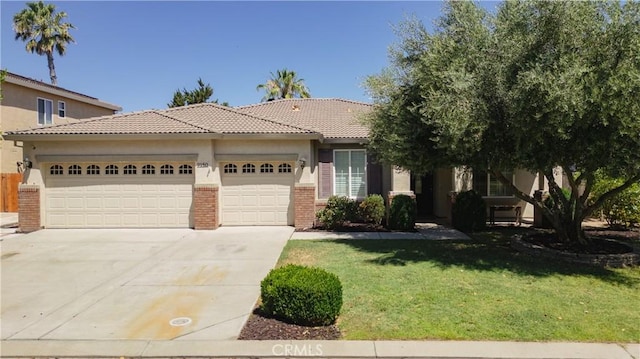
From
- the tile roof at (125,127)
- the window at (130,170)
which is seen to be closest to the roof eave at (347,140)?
the tile roof at (125,127)

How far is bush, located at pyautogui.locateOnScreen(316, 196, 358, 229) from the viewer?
13.8 m

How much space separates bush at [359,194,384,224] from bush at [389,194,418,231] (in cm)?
71

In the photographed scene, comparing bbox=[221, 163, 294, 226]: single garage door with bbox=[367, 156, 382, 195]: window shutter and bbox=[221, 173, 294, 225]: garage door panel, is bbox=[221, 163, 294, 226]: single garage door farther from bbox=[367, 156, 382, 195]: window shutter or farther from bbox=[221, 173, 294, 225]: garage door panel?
bbox=[367, 156, 382, 195]: window shutter

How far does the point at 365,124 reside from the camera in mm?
11695

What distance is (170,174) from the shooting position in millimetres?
14008

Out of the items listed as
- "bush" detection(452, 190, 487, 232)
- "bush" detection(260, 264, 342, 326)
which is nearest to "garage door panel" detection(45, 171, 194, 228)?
"bush" detection(260, 264, 342, 326)

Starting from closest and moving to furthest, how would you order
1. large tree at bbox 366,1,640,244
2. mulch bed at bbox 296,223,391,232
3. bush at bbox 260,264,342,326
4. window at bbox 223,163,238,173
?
1. bush at bbox 260,264,342,326
2. large tree at bbox 366,1,640,244
3. mulch bed at bbox 296,223,391,232
4. window at bbox 223,163,238,173

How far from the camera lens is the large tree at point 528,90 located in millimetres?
7156

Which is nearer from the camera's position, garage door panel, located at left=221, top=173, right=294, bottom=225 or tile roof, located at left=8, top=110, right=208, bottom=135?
tile roof, located at left=8, top=110, right=208, bottom=135

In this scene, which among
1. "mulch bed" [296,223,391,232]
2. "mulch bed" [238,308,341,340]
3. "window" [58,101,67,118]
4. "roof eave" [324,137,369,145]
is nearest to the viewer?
"mulch bed" [238,308,341,340]

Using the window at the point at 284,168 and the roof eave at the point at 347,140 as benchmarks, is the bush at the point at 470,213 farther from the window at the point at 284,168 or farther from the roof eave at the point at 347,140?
the window at the point at 284,168

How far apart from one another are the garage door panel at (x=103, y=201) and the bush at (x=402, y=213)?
7.52 m

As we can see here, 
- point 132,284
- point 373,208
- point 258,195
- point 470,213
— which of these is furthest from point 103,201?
point 470,213

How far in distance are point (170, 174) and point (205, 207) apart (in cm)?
177
